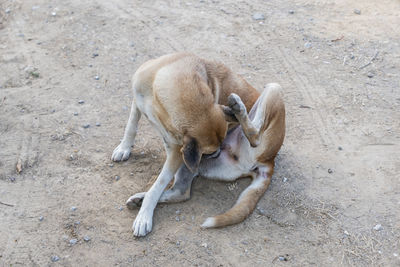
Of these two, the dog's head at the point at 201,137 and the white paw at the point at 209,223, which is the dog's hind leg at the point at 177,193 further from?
the dog's head at the point at 201,137

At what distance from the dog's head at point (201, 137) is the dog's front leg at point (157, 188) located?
0.52 metres

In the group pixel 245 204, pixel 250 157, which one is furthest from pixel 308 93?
pixel 245 204

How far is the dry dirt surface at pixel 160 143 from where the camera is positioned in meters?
4.02

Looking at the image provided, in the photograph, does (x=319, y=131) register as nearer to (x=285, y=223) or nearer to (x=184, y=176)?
(x=285, y=223)

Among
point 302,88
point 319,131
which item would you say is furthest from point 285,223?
point 302,88

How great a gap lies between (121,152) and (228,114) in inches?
59.1

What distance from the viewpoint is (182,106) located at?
3709 mm

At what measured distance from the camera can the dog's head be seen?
3.65 metres

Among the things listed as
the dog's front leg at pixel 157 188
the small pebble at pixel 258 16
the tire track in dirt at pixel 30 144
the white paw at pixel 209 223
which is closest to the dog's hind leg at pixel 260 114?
the dog's front leg at pixel 157 188

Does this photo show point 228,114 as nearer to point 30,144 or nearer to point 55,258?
point 55,258

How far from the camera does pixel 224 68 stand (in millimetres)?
4719

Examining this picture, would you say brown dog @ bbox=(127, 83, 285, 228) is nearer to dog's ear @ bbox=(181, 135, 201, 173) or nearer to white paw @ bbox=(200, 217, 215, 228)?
white paw @ bbox=(200, 217, 215, 228)

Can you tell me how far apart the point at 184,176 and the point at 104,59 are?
2.96 m

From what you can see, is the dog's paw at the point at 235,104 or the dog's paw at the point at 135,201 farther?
the dog's paw at the point at 135,201
